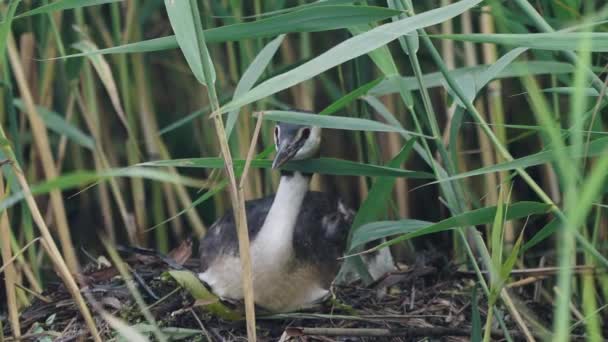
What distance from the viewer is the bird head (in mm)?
2998

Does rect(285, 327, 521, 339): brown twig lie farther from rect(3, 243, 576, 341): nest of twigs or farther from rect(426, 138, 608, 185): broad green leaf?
rect(426, 138, 608, 185): broad green leaf

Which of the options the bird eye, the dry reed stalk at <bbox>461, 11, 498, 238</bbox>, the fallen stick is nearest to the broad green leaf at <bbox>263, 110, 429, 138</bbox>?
the bird eye

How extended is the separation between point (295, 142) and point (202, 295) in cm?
56

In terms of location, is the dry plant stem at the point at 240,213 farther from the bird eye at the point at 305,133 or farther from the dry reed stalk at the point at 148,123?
the dry reed stalk at the point at 148,123

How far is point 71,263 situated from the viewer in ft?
12.1

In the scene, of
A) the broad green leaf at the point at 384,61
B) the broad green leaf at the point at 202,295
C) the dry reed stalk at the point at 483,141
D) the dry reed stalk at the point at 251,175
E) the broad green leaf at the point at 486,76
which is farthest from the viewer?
the dry reed stalk at the point at 251,175

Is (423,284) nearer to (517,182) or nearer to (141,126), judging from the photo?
(517,182)

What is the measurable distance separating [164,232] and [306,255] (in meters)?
1.59

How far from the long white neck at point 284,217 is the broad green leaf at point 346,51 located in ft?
3.24

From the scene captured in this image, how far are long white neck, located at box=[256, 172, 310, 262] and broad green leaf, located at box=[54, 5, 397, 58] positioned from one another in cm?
81

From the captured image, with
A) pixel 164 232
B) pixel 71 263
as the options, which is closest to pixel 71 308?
pixel 71 263

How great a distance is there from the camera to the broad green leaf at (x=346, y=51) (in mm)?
2141

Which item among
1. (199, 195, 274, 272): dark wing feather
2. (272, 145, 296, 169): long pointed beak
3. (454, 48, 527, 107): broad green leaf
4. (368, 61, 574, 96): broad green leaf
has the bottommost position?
(199, 195, 274, 272): dark wing feather

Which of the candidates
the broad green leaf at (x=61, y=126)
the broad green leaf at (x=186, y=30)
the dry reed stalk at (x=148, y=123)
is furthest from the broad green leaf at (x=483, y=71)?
the dry reed stalk at (x=148, y=123)
